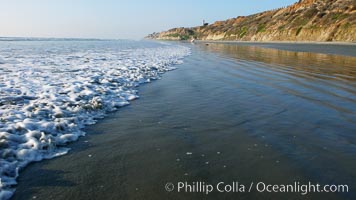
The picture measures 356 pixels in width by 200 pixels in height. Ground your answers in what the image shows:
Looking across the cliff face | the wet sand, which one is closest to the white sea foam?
the wet sand

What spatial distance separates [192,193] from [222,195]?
331mm

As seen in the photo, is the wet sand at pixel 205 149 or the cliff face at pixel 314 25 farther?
the cliff face at pixel 314 25

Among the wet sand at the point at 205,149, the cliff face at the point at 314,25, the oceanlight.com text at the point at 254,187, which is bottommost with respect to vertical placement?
the oceanlight.com text at the point at 254,187

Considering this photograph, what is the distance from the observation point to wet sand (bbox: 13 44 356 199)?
11.1ft

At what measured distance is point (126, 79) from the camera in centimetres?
1091

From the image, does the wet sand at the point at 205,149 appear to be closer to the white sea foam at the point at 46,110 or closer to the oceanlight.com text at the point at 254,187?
the oceanlight.com text at the point at 254,187

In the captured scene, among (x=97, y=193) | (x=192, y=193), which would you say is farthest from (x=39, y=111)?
(x=192, y=193)

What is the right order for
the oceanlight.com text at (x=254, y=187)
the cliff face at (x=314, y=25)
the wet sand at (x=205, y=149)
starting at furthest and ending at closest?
the cliff face at (x=314, y=25) → the wet sand at (x=205, y=149) → the oceanlight.com text at (x=254, y=187)

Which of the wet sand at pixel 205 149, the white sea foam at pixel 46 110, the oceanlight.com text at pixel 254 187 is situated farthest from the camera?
the white sea foam at pixel 46 110

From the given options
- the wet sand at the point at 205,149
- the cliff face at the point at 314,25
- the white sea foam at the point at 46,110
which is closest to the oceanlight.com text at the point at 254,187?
the wet sand at the point at 205,149

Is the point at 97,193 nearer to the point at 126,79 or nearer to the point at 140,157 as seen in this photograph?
the point at 140,157

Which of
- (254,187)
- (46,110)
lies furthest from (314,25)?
(254,187)

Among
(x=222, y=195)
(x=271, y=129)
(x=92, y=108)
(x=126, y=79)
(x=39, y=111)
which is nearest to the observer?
(x=222, y=195)

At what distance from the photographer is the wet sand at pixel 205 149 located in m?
3.38
